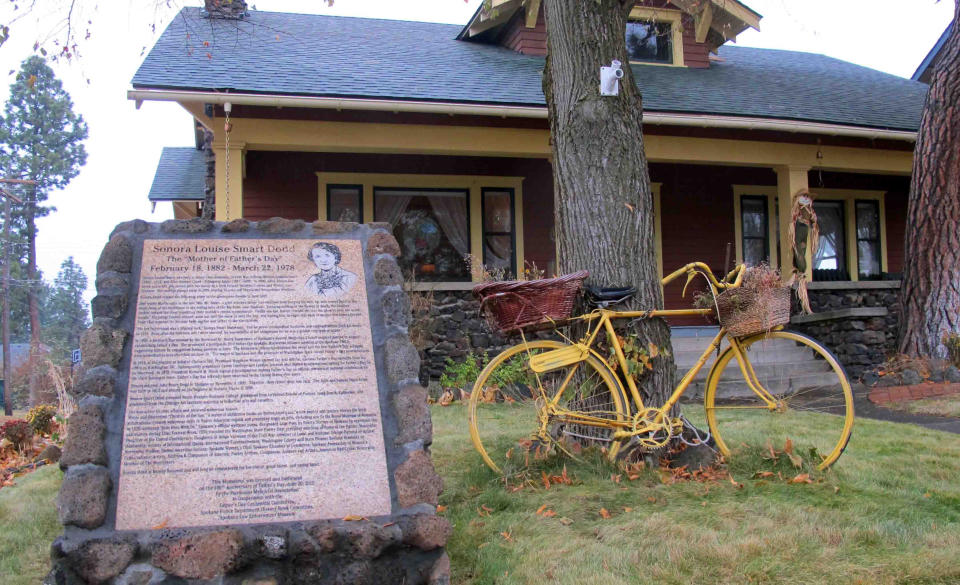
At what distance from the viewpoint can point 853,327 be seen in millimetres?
9758

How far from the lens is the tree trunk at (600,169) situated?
4.70m

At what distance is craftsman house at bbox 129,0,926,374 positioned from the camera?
950 cm

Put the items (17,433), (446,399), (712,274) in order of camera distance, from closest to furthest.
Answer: (712,274), (17,433), (446,399)

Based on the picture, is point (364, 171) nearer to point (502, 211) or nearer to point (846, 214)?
point (502, 211)

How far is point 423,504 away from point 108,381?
1.35 meters

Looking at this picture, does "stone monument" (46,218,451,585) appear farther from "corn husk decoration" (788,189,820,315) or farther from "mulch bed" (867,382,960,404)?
"mulch bed" (867,382,960,404)

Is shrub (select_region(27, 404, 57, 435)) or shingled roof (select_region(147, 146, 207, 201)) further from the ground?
shingled roof (select_region(147, 146, 207, 201))

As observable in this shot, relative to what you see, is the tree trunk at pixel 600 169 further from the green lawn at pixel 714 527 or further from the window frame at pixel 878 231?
the window frame at pixel 878 231

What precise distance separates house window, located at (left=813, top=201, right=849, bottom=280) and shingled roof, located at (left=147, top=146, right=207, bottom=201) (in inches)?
421

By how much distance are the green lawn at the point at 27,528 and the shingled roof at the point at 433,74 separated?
5.01m

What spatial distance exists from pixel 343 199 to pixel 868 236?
9.39 m

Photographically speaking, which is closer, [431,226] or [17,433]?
[17,433]

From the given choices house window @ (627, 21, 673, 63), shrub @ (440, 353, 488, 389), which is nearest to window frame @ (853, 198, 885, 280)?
house window @ (627, 21, 673, 63)

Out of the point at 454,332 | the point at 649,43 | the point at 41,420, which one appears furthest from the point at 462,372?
the point at 649,43
